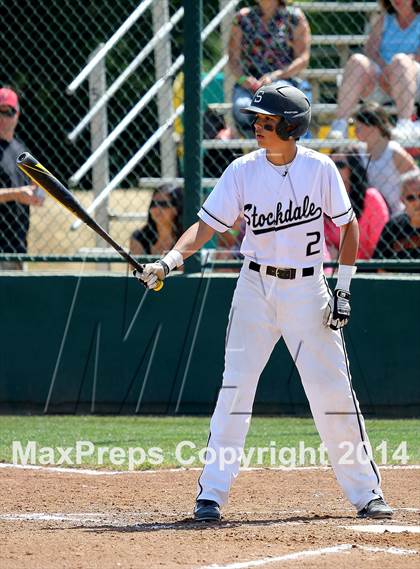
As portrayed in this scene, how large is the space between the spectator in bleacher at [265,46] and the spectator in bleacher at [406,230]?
1.42m

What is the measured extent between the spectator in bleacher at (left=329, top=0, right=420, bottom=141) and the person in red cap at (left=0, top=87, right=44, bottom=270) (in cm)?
263

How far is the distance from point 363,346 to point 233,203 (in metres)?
3.64

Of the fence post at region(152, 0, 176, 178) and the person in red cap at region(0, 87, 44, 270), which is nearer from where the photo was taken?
the person in red cap at region(0, 87, 44, 270)

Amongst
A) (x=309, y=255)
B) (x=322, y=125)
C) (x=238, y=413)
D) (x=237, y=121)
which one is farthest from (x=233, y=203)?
(x=322, y=125)

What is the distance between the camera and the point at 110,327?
8.80 metres

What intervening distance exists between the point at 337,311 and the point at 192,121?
13.0 feet

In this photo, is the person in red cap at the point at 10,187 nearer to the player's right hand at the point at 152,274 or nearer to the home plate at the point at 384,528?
the player's right hand at the point at 152,274

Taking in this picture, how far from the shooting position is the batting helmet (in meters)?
5.11

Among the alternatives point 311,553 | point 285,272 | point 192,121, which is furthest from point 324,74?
point 311,553

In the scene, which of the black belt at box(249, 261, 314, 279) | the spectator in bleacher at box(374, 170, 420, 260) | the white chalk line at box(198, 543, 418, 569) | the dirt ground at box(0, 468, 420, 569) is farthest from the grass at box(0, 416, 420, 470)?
the white chalk line at box(198, 543, 418, 569)
